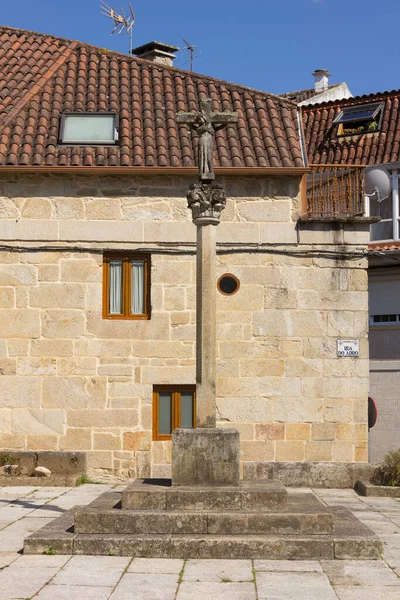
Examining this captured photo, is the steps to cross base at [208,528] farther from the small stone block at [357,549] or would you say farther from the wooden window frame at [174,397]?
the wooden window frame at [174,397]

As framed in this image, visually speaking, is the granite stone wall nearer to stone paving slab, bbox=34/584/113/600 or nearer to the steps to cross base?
the steps to cross base

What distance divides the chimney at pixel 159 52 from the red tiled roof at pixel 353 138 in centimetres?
411

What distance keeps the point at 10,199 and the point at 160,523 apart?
6.76m

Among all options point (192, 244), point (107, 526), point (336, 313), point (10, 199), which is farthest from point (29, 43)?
point (107, 526)

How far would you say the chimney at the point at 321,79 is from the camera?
93.9ft

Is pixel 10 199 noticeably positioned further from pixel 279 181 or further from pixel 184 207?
pixel 279 181

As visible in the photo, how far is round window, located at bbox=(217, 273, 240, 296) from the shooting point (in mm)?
13398

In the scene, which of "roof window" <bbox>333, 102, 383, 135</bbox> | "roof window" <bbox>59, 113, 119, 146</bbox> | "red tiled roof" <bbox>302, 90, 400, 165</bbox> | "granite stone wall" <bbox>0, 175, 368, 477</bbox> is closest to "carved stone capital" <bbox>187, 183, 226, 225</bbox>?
"granite stone wall" <bbox>0, 175, 368, 477</bbox>

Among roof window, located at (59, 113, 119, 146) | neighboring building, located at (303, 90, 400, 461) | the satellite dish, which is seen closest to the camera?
roof window, located at (59, 113, 119, 146)

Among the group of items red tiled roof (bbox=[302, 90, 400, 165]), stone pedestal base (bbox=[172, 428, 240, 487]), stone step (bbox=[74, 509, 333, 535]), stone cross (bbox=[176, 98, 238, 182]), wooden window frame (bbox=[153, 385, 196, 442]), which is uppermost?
red tiled roof (bbox=[302, 90, 400, 165])

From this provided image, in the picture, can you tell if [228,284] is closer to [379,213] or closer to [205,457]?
[205,457]

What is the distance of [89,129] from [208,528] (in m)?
7.79

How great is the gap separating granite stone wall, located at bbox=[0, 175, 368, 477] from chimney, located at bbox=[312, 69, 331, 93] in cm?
1605

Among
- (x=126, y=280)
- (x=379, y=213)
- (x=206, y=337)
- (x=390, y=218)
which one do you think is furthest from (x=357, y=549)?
(x=379, y=213)
